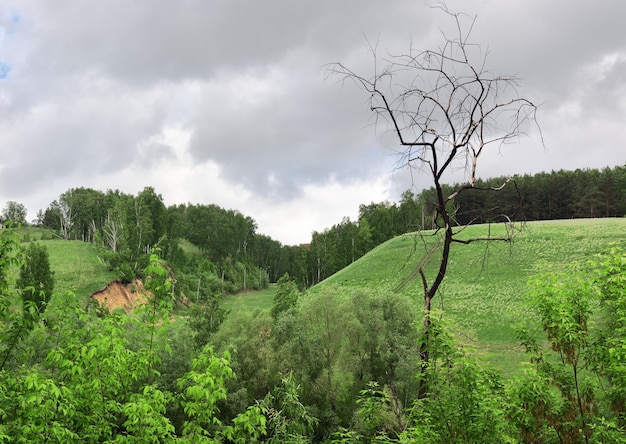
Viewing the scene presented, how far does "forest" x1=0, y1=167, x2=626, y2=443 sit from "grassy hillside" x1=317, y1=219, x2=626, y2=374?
4.01 metres

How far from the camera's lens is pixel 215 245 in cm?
11212

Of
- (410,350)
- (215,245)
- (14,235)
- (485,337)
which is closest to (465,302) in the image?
(485,337)

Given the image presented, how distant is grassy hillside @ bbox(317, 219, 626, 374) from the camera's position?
45.6 m

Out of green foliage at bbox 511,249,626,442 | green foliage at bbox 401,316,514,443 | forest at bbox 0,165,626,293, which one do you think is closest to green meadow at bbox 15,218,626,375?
forest at bbox 0,165,626,293

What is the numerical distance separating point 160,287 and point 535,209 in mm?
113834

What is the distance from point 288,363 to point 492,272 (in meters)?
40.4

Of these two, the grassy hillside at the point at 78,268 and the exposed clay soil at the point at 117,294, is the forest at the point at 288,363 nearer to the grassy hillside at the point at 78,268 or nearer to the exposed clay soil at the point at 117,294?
the grassy hillside at the point at 78,268

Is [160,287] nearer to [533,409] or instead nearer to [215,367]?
[215,367]

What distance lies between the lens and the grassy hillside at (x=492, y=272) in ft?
150

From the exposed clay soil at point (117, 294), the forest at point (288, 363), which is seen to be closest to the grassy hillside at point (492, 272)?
the forest at point (288, 363)

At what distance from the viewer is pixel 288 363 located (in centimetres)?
2870

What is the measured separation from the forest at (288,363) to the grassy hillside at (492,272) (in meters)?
4.01

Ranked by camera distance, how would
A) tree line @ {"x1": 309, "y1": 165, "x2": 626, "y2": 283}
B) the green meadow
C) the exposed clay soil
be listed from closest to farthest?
the green meadow, the exposed clay soil, tree line @ {"x1": 309, "y1": 165, "x2": 626, "y2": 283}

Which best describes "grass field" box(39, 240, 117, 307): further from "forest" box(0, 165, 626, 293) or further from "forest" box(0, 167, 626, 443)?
"forest" box(0, 165, 626, 293)
